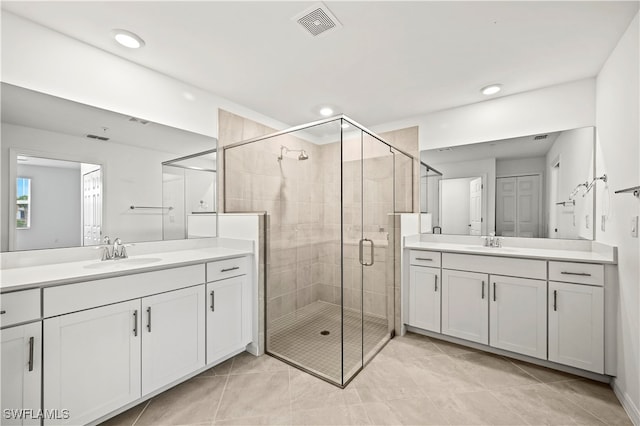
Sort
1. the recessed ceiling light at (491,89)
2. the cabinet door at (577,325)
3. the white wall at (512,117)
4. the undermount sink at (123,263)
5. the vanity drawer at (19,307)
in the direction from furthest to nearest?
1. the recessed ceiling light at (491,89)
2. the white wall at (512,117)
3. the cabinet door at (577,325)
4. the undermount sink at (123,263)
5. the vanity drawer at (19,307)

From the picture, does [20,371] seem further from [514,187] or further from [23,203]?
[514,187]

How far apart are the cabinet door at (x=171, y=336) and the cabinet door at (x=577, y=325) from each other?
2.68 m

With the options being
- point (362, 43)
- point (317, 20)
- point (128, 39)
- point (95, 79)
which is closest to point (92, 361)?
point (95, 79)

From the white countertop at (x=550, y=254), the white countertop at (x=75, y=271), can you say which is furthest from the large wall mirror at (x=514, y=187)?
the white countertop at (x=75, y=271)

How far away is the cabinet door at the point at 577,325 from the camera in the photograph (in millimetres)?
1931

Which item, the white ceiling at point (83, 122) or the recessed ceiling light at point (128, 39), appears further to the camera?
the recessed ceiling light at point (128, 39)

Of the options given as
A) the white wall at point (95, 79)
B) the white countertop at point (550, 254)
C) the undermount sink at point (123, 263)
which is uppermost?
the white wall at point (95, 79)

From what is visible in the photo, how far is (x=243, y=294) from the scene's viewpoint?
235 centimetres

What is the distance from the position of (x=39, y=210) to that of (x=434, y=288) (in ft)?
10.3

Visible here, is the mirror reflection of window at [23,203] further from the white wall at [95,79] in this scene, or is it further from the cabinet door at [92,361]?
the cabinet door at [92,361]

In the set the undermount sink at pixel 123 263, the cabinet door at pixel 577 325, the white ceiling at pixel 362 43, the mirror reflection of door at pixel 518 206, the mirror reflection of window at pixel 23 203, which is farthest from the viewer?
the mirror reflection of door at pixel 518 206

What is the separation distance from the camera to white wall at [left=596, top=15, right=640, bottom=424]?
1.61m

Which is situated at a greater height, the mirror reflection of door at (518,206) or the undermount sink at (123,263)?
the mirror reflection of door at (518,206)

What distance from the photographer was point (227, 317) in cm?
219
